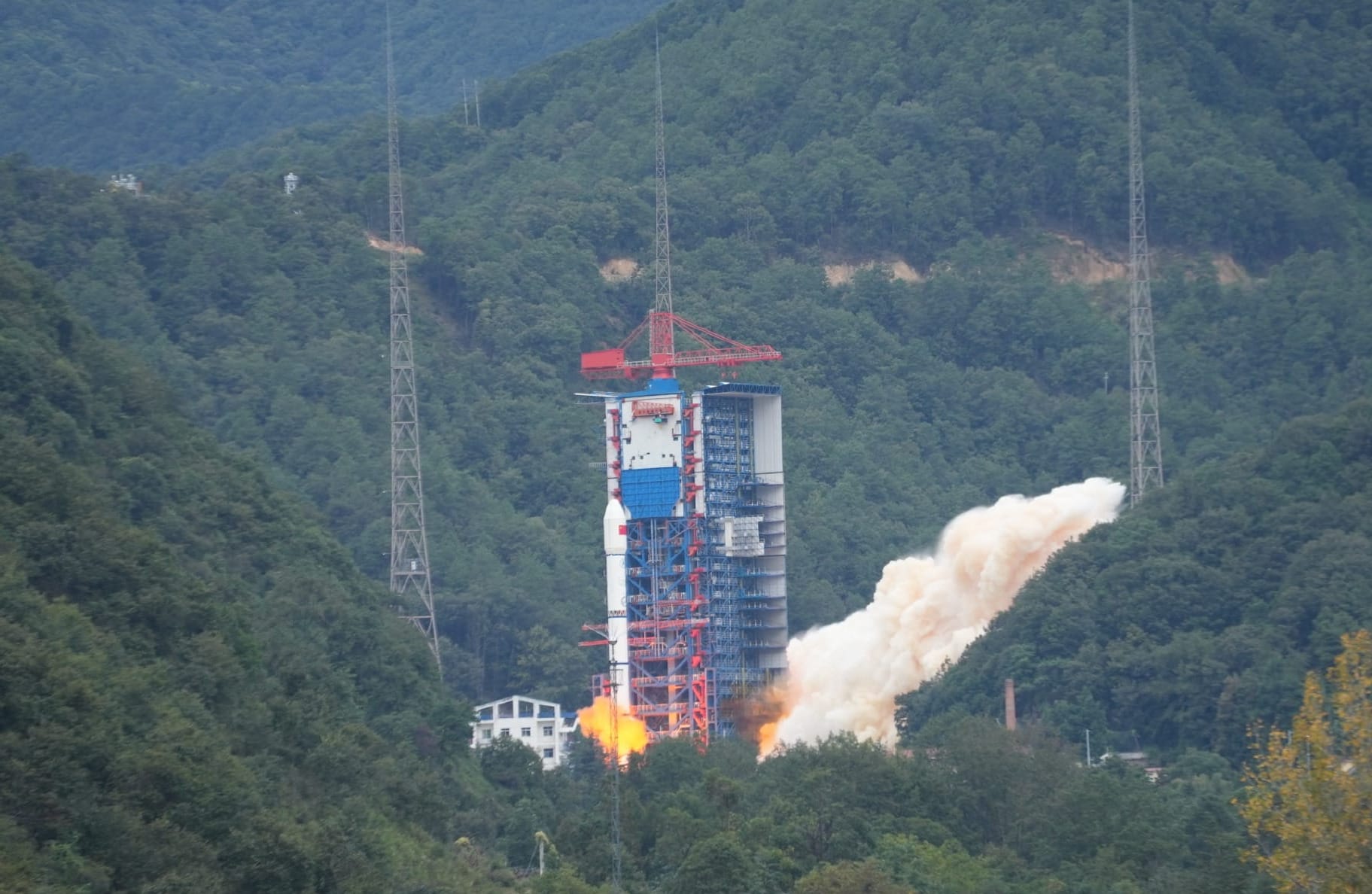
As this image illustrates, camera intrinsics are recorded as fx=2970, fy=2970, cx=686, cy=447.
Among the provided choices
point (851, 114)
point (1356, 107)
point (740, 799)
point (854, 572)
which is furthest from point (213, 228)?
point (1356, 107)

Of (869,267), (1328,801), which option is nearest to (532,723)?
(869,267)

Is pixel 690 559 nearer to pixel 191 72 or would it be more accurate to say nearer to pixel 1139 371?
pixel 1139 371

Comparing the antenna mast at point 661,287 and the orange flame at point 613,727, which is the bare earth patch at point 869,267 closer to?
the antenna mast at point 661,287

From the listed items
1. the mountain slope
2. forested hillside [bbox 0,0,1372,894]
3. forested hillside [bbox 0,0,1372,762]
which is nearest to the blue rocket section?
forested hillside [bbox 0,0,1372,894]

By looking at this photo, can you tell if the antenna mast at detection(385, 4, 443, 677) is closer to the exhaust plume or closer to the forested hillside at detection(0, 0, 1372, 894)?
the forested hillside at detection(0, 0, 1372, 894)

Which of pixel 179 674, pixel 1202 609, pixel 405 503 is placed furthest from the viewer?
pixel 405 503

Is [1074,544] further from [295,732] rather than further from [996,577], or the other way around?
[295,732]
